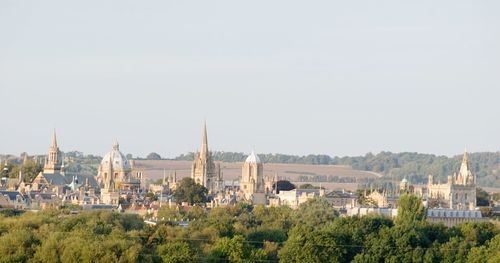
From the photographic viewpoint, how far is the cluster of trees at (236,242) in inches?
2584

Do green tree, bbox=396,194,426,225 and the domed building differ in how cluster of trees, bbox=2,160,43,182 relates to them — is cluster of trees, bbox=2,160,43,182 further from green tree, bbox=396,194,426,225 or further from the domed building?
green tree, bbox=396,194,426,225

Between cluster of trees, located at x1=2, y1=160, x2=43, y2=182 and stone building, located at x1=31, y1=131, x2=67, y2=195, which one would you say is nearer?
stone building, located at x1=31, y1=131, x2=67, y2=195

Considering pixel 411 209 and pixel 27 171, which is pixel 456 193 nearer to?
pixel 27 171

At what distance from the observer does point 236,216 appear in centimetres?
10625

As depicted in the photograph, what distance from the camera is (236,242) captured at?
2736 inches

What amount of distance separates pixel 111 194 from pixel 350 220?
189 ft

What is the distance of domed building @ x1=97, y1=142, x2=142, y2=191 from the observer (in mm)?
160875

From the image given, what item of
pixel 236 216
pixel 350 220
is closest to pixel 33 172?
pixel 236 216

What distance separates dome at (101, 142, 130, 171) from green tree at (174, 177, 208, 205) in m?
32.0

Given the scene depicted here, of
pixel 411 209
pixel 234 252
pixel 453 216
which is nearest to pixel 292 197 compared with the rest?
pixel 453 216

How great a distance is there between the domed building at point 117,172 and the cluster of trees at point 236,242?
70.1m

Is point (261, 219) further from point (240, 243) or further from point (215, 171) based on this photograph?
point (215, 171)

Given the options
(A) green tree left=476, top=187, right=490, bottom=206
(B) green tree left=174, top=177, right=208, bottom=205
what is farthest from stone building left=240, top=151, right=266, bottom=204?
(A) green tree left=476, top=187, right=490, bottom=206

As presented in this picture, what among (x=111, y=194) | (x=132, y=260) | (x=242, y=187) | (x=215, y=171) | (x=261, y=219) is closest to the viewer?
(x=132, y=260)
